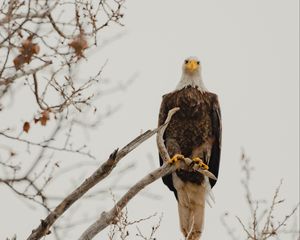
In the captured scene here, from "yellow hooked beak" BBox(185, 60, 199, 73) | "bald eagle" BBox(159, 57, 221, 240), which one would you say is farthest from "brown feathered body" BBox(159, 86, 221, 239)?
"yellow hooked beak" BBox(185, 60, 199, 73)

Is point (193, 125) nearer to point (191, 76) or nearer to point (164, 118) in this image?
point (164, 118)

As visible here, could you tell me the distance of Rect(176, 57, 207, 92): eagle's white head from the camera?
8211mm

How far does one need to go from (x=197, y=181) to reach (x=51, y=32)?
143 inches

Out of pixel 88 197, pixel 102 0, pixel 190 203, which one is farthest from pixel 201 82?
pixel 88 197

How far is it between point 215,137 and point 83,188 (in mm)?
3462

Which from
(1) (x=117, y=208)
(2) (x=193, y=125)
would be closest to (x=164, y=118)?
(2) (x=193, y=125)

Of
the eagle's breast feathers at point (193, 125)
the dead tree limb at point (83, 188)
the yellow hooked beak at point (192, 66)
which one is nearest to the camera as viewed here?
the dead tree limb at point (83, 188)

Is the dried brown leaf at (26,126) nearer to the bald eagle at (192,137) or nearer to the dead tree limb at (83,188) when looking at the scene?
the dead tree limb at (83,188)

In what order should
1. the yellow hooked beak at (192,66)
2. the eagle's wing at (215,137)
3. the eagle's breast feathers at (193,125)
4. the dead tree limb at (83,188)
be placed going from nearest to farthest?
the dead tree limb at (83,188), the eagle's breast feathers at (193,125), the eagle's wing at (215,137), the yellow hooked beak at (192,66)

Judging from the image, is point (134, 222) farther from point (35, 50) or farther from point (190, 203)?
point (190, 203)

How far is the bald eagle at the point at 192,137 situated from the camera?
25.7 ft

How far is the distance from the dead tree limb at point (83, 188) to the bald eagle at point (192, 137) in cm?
260

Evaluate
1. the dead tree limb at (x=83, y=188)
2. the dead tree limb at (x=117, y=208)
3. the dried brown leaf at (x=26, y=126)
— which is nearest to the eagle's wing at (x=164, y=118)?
the dead tree limb at (x=117, y=208)

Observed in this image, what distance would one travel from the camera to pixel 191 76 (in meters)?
8.32
